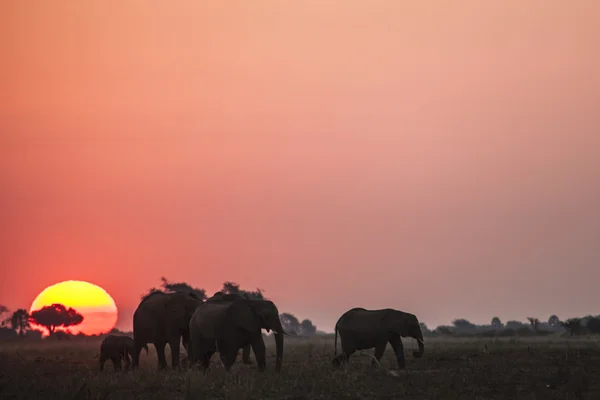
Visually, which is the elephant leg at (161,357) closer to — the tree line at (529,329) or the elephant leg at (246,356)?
the elephant leg at (246,356)

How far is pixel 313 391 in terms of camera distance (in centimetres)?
2431

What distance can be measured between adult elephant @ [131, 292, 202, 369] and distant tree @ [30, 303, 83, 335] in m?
78.8

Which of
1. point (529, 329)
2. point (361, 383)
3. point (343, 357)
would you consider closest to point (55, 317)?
point (529, 329)

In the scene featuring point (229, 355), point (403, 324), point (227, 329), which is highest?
point (403, 324)

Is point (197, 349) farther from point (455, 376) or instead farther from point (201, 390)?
point (455, 376)

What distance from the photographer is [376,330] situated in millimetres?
33281

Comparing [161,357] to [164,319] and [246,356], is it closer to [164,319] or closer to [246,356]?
[164,319]

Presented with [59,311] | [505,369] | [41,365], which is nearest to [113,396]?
[505,369]

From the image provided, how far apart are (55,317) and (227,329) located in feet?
283

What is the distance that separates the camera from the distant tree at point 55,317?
111812 mm

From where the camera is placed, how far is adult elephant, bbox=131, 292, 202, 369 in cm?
3484

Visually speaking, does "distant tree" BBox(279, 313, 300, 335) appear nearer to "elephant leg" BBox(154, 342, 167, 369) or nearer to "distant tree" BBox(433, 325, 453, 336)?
"distant tree" BBox(433, 325, 453, 336)

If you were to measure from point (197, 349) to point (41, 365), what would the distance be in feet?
38.2

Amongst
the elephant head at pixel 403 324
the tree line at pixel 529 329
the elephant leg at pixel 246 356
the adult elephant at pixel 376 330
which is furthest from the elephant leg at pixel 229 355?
the tree line at pixel 529 329
